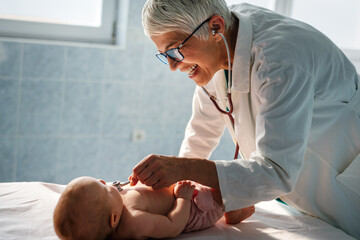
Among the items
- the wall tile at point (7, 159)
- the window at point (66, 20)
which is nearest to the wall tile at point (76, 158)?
the wall tile at point (7, 159)

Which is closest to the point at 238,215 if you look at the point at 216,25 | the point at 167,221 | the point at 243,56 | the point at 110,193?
the point at 167,221

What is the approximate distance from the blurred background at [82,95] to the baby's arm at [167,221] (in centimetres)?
205

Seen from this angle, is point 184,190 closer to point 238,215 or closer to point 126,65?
point 238,215

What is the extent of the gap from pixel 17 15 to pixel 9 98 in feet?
2.23

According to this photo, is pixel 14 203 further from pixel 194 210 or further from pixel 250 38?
pixel 250 38

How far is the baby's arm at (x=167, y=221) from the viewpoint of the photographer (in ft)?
4.87

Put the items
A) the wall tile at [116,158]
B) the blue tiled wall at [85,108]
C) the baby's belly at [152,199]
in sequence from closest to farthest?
the baby's belly at [152,199] < the blue tiled wall at [85,108] < the wall tile at [116,158]

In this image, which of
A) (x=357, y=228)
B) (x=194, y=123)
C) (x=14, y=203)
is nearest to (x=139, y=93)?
(x=194, y=123)

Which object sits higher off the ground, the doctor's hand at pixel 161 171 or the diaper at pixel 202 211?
the doctor's hand at pixel 161 171

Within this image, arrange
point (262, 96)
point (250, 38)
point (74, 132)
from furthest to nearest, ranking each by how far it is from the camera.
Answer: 1. point (74, 132)
2. point (250, 38)
3. point (262, 96)

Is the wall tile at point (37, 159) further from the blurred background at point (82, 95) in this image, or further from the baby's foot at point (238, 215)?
the baby's foot at point (238, 215)

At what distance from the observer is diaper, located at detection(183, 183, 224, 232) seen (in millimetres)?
1609

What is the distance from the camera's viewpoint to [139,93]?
365cm

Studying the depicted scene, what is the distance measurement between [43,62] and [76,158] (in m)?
0.84
